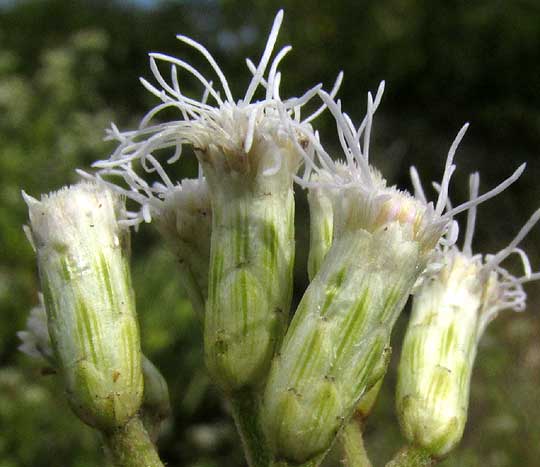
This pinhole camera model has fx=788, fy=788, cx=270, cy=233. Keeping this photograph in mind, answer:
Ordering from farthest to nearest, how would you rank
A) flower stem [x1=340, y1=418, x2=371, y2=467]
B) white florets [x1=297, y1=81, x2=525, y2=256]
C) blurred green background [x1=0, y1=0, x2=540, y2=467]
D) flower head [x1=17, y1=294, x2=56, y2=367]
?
blurred green background [x1=0, y1=0, x2=540, y2=467]
flower head [x1=17, y1=294, x2=56, y2=367]
flower stem [x1=340, y1=418, x2=371, y2=467]
white florets [x1=297, y1=81, x2=525, y2=256]

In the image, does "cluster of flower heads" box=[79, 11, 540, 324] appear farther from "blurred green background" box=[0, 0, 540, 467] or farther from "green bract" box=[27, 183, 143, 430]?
"blurred green background" box=[0, 0, 540, 467]

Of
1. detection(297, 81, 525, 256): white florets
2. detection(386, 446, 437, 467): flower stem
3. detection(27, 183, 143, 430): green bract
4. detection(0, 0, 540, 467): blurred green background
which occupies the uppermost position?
detection(297, 81, 525, 256): white florets

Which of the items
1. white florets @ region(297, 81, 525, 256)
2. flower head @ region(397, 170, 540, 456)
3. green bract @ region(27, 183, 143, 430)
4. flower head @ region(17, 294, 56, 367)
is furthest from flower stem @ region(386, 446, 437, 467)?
flower head @ region(17, 294, 56, 367)

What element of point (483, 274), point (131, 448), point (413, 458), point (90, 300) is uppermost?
point (90, 300)

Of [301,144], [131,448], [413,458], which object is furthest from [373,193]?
[131,448]

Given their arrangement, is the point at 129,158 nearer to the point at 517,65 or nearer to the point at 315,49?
the point at 315,49

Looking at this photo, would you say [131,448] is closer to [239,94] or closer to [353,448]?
[353,448]

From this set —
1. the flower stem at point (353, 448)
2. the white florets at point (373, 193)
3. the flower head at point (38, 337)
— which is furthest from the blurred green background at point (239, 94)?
the white florets at point (373, 193)
